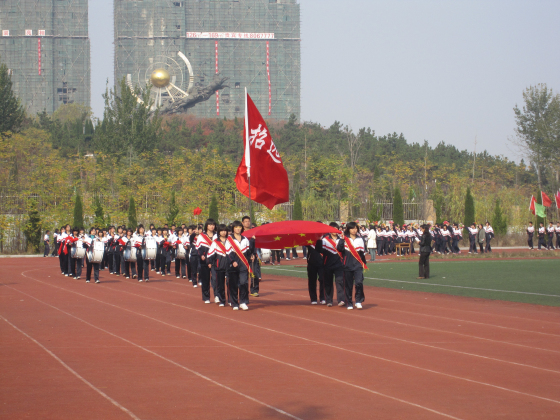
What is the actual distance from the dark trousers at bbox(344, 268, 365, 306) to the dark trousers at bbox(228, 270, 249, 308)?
6.87 feet

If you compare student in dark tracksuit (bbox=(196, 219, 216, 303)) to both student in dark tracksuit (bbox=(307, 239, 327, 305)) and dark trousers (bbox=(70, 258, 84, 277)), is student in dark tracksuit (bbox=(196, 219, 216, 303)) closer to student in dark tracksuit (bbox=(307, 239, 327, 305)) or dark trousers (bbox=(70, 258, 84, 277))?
student in dark tracksuit (bbox=(307, 239, 327, 305))

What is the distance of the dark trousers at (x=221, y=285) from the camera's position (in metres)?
13.6

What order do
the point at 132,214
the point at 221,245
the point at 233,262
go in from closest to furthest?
the point at 233,262 < the point at 221,245 < the point at 132,214

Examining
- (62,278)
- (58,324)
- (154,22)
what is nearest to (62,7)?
(154,22)

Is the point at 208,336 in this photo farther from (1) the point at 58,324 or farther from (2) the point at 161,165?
(2) the point at 161,165

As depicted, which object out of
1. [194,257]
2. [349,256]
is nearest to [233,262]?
[349,256]

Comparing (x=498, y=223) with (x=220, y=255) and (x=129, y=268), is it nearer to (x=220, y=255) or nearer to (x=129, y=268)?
(x=129, y=268)

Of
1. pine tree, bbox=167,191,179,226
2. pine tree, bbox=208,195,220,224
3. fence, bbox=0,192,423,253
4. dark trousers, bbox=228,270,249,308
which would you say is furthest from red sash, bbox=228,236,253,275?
pine tree, bbox=208,195,220,224

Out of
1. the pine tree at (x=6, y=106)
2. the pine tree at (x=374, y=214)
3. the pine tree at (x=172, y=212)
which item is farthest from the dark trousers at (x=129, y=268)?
the pine tree at (x=6, y=106)

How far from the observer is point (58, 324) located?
11.1m

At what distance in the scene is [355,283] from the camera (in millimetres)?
13328

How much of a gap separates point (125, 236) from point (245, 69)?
66.4 metres

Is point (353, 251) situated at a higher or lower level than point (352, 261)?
higher

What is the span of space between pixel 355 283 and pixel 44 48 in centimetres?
8981
